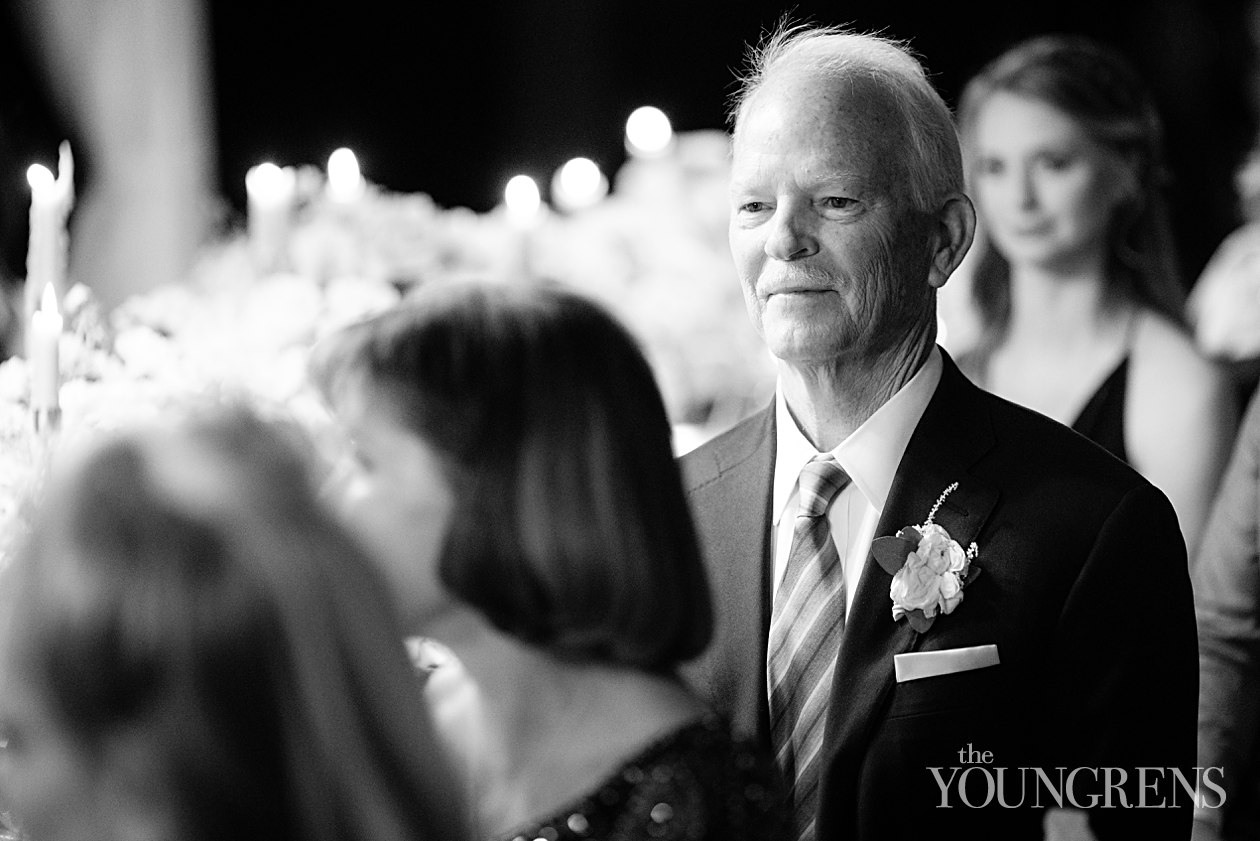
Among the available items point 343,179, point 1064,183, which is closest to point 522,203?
point 343,179

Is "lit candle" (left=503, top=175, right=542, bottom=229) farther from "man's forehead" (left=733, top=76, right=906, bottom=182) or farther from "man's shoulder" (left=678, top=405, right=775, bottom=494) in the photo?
"man's shoulder" (left=678, top=405, right=775, bottom=494)

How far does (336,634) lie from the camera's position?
1.04m

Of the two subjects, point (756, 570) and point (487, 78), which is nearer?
point (756, 570)

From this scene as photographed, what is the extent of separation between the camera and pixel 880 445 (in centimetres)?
209

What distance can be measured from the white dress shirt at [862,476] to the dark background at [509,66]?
2.13 meters

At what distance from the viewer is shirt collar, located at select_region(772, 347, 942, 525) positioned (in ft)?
6.79

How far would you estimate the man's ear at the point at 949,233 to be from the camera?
2172 millimetres

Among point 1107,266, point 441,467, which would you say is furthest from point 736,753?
point 1107,266

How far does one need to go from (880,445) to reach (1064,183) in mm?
1581

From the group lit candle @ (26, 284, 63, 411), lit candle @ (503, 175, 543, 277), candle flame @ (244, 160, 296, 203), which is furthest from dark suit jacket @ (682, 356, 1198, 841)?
candle flame @ (244, 160, 296, 203)

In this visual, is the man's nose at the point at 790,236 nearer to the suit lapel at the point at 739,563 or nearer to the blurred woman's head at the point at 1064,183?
the suit lapel at the point at 739,563

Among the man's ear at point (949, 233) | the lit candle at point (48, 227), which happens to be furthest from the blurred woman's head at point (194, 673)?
the man's ear at point (949, 233)

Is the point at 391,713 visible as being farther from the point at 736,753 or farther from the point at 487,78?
the point at 487,78

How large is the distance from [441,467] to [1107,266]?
2.45 m
